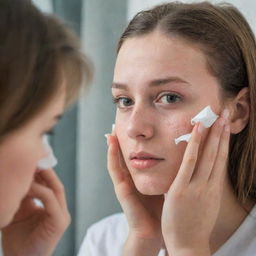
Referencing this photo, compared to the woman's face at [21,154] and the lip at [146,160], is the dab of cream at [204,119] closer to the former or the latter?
the lip at [146,160]

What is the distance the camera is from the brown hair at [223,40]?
1.00m

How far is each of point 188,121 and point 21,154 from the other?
42 cm

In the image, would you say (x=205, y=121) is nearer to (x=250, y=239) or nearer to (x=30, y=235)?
(x=250, y=239)

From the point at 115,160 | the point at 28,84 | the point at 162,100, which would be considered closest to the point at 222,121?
the point at 162,100

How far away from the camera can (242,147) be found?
3.59 feet

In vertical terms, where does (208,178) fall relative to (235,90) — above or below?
below

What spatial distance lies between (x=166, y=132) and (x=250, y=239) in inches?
12.3

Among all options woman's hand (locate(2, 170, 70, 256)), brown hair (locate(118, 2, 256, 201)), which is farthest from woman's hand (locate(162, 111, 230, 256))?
woman's hand (locate(2, 170, 70, 256))

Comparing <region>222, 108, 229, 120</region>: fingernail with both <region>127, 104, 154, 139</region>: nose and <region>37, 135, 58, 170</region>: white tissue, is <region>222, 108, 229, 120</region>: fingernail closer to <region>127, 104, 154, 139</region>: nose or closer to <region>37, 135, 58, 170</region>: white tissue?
<region>127, 104, 154, 139</region>: nose

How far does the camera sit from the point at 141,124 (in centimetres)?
98

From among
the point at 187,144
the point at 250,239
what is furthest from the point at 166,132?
the point at 250,239

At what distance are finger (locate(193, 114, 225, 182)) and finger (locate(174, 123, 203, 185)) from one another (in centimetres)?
2

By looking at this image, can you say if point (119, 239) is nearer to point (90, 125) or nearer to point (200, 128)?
point (90, 125)

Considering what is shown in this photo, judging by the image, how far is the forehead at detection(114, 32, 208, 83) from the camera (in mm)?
973
